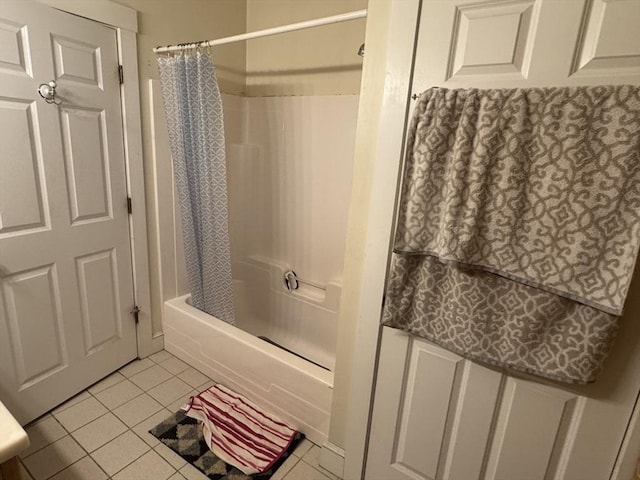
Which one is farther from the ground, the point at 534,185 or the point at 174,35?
the point at 174,35

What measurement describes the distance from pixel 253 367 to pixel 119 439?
702mm

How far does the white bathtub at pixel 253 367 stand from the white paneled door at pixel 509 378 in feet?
1.28

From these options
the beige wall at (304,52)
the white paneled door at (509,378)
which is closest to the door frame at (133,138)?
the beige wall at (304,52)

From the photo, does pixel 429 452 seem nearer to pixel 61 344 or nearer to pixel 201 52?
pixel 61 344

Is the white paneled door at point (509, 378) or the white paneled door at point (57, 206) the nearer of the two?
the white paneled door at point (509, 378)

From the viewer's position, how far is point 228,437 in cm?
167

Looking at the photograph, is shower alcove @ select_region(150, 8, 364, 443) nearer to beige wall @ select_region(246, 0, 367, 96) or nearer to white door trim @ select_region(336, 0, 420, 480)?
beige wall @ select_region(246, 0, 367, 96)

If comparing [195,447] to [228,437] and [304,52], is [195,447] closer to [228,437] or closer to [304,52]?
[228,437]

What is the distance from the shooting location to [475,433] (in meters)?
1.15

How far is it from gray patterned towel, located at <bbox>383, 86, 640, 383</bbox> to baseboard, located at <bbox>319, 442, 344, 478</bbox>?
2.71 ft

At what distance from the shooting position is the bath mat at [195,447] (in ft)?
4.94

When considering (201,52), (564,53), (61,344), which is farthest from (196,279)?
(564,53)

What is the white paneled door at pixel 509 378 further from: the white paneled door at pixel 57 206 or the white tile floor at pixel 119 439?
the white paneled door at pixel 57 206

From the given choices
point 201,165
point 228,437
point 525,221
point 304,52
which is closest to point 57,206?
point 201,165
